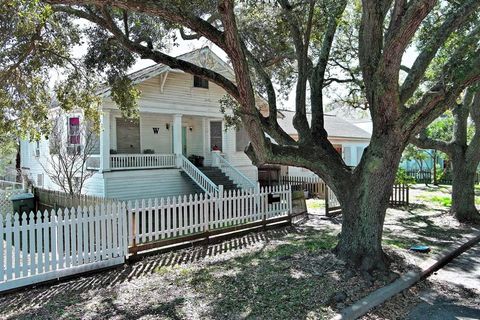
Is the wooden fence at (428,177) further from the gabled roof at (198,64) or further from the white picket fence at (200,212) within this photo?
the white picket fence at (200,212)

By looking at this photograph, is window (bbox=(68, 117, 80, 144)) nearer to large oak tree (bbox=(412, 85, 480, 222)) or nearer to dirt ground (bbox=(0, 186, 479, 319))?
dirt ground (bbox=(0, 186, 479, 319))

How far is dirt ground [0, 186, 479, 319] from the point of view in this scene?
509 cm

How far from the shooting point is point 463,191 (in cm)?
1245

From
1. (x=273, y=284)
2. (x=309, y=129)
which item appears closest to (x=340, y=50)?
(x=309, y=129)

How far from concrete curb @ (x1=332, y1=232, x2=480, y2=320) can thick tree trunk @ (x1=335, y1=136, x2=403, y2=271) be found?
47 cm

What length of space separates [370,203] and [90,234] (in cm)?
535

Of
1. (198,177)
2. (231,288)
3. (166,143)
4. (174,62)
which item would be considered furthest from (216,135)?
(231,288)

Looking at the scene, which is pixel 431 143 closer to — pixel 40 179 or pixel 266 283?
pixel 266 283

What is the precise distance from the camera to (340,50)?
611 inches

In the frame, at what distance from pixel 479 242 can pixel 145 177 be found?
42.1ft

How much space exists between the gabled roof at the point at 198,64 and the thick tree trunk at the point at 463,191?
10490 millimetres

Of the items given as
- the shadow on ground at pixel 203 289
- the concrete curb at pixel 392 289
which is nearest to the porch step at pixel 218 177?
the shadow on ground at pixel 203 289

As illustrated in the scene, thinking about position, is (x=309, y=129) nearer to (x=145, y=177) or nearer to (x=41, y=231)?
(x=41, y=231)

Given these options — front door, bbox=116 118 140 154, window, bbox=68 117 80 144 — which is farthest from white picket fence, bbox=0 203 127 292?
front door, bbox=116 118 140 154
